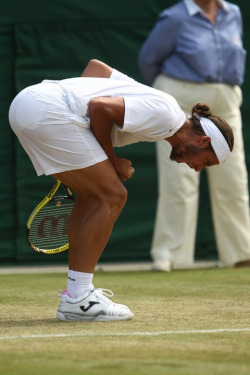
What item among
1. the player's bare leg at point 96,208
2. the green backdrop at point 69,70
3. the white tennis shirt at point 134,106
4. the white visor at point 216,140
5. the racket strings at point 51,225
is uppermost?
the white tennis shirt at point 134,106

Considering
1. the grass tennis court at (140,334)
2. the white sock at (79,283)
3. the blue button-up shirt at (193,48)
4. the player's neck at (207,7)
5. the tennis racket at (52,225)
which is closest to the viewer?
the grass tennis court at (140,334)

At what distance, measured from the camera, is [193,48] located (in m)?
8.32

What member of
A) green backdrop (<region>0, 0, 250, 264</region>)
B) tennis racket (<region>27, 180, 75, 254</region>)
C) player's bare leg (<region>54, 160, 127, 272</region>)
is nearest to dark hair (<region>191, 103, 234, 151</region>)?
player's bare leg (<region>54, 160, 127, 272</region>)

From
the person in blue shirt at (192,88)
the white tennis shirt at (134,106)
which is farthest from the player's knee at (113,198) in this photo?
the person in blue shirt at (192,88)

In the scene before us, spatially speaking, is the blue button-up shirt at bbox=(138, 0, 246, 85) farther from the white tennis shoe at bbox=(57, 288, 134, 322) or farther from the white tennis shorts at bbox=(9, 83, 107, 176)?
the white tennis shoe at bbox=(57, 288, 134, 322)

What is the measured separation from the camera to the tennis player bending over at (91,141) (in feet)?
16.7

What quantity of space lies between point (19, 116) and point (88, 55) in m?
4.37

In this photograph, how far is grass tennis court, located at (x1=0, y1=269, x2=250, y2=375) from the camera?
3.78m

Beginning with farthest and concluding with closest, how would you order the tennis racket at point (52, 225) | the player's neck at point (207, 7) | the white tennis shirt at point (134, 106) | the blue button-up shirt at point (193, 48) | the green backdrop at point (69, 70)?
the green backdrop at point (69, 70) < the player's neck at point (207, 7) < the blue button-up shirt at point (193, 48) < the tennis racket at point (52, 225) < the white tennis shirt at point (134, 106)

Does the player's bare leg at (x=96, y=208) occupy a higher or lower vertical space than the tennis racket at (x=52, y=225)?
higher

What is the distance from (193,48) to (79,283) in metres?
3.59

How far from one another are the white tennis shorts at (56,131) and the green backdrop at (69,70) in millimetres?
4051

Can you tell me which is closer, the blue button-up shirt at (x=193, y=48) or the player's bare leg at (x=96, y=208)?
the player's bare leg at (x=96, y=208)

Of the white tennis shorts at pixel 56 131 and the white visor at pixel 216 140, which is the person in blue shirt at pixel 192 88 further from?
the white tennis shorts at pixel 56 131
